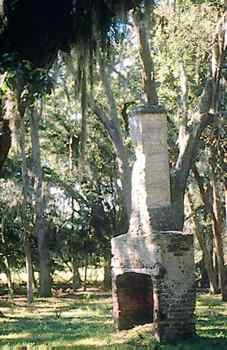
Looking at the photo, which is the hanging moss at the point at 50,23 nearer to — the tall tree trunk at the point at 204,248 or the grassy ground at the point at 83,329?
the grassy ground at the point at 83,329

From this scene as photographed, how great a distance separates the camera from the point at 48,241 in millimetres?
24391

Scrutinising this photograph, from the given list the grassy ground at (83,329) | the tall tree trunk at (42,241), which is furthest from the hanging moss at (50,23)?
the tall tree trunk at (42,241)

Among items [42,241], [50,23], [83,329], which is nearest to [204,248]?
[42,241]

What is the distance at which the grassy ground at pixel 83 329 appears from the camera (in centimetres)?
945

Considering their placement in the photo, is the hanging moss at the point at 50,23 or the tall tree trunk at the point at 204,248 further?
the tall tree trunk at the point at 204,248

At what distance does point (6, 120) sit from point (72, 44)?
2.85 feet

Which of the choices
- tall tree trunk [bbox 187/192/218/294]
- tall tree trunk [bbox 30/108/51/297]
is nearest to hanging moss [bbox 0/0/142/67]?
tall tree trunk [bbox 187/192/218/294]

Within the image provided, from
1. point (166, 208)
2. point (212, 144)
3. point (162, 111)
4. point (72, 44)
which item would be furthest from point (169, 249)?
point (212, 144)

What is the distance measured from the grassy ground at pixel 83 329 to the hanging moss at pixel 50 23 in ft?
8.55

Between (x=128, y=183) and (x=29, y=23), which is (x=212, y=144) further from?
(x=29, y=23)

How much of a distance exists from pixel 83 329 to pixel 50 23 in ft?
28.0

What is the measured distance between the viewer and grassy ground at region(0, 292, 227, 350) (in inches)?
372

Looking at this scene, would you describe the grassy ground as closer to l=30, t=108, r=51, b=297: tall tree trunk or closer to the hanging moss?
the hanging moss

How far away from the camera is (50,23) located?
4543 millimetres
